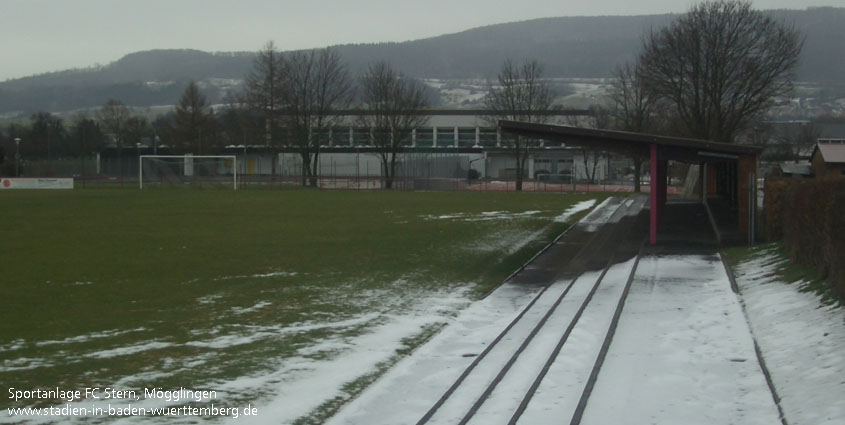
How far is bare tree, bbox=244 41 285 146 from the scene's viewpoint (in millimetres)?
77750

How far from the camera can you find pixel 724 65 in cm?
4778

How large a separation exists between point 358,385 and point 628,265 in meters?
12.0

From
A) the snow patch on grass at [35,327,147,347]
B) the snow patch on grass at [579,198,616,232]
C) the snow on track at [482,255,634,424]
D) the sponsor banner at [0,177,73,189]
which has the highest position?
the sponsor banner at [0,177,73,189]

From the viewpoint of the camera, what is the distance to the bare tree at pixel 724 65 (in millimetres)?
47188

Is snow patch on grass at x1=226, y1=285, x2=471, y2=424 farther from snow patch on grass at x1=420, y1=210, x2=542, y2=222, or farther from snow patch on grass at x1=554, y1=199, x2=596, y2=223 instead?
snow patch on grass at x1=554, y1=199, x2=596, y2=223

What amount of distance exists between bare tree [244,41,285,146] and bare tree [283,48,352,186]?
2.64 feet

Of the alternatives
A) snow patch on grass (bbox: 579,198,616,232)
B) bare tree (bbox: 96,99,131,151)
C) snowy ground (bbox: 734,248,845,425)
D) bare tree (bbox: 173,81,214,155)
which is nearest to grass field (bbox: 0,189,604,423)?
snow patch on grass (bbox: 579,198,616,232)

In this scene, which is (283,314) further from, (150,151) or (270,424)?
(150,151)

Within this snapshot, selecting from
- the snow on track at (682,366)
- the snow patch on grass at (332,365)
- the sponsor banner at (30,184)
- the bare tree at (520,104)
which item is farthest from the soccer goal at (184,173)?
the snow on track at (682,366)

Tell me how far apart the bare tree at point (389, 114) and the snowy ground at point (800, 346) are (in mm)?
60728

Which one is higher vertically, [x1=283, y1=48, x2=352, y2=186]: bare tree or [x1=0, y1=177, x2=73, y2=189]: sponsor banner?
[x1=283, y1=48, x2=352, y2=186]: bare tree

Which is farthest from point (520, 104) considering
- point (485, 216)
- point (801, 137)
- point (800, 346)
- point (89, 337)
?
point (89, 337)

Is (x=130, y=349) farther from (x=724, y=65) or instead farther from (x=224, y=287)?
(x=724, y=65)

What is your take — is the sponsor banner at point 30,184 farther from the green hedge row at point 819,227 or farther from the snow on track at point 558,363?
the green hedge row at point 819,227
